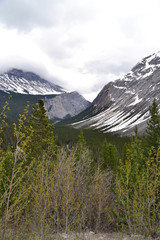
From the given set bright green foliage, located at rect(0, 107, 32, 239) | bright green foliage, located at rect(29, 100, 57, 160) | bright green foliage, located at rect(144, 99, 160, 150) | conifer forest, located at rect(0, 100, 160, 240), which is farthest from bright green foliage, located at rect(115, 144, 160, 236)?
bright green foliage, located at rect(29, 100, 57, 160)

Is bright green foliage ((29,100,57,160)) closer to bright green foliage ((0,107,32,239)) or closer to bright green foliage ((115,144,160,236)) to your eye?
bright green foliage ((115,144,160,236))

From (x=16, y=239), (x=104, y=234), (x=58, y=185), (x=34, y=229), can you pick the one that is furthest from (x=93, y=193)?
(x=16, y=239)

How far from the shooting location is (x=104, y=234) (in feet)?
42.5

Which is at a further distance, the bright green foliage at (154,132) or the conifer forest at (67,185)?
the bright green foliage at (154,132)

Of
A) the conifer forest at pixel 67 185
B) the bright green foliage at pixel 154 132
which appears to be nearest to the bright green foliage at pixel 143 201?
the conifer forest at pixel 67 185

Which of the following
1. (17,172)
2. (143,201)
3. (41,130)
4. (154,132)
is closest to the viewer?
(17,172)

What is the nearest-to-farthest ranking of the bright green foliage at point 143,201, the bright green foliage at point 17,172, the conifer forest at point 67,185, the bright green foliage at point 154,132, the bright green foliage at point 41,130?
the bright green foliage at point 17,172 < the conifer forest at point 67,185 < the bright green foliage at point 143,201 < the bright green foliage at point 154,132 < the bright green foliage at point 41,130

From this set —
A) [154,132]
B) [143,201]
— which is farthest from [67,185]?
[154,132]

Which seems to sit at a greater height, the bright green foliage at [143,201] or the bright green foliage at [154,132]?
the bright green foliage at [154,132]

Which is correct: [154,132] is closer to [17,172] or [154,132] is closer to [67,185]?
[67,185]

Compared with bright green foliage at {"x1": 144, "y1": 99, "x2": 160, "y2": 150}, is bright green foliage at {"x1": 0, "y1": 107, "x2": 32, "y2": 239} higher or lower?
lower

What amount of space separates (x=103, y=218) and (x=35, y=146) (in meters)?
13.4

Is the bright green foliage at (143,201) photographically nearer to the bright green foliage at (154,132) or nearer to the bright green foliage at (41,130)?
the bright green foliage at (154,132)

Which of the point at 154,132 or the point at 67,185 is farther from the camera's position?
the point at 154,132
